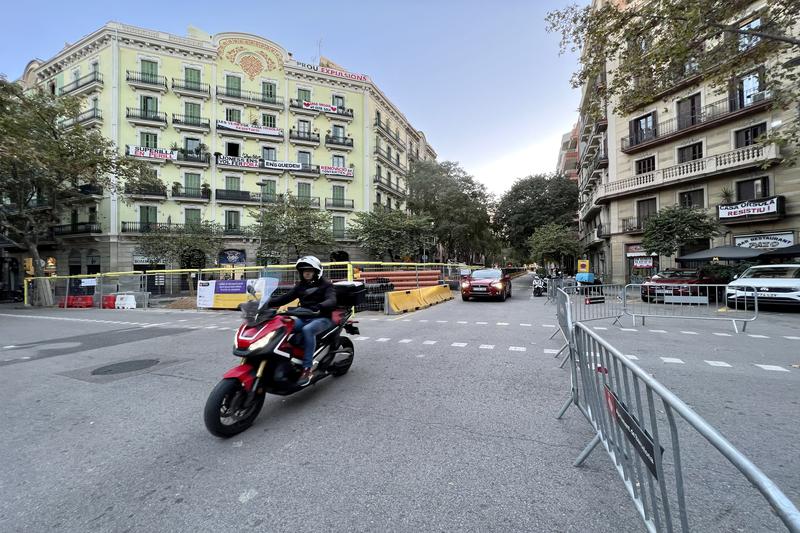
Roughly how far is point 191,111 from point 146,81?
12.3ft

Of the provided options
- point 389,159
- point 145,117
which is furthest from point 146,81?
point 389,159

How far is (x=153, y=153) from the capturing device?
1195 inches

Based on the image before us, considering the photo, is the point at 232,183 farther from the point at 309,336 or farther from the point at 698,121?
the point at 698,121

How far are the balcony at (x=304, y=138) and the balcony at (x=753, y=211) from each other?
1262 inches

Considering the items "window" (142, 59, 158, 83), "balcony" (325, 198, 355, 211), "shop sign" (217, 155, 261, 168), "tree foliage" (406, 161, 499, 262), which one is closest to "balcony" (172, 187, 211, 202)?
"shop sign" (217, 155, 261, 168)

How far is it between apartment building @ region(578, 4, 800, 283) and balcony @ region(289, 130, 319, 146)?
24.5 meters

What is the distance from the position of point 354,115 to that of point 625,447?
39422 millimetres

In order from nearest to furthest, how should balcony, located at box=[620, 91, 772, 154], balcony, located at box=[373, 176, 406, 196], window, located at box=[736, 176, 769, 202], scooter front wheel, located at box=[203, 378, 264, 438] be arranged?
scooter front wheel, located at box=[203, 378, 264, 438] → balcony, located at box=[620, 91, 772, 154] → window, located at box=[736, 176, 769, 202] → balcony, located at box=[373, 176, 406, 196]

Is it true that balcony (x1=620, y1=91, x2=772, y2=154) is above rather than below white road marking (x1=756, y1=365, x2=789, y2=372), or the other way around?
above

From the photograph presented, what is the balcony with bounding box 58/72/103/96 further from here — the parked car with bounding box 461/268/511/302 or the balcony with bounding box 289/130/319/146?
the parked car with bounding box 461/268/511/302

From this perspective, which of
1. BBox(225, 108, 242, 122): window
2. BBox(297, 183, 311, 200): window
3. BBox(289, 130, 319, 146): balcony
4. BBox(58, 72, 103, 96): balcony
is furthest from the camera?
BBox(297, 183, 311, 200): window

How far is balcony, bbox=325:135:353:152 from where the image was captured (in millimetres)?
35844

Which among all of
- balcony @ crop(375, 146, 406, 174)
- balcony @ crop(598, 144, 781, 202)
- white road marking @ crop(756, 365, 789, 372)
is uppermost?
balcony @ crop(375, 146, 406, 174)

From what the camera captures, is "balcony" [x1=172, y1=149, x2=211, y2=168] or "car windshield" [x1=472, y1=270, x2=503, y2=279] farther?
"balcony" [x1=172, y1=149, x2=211, y2=168]
